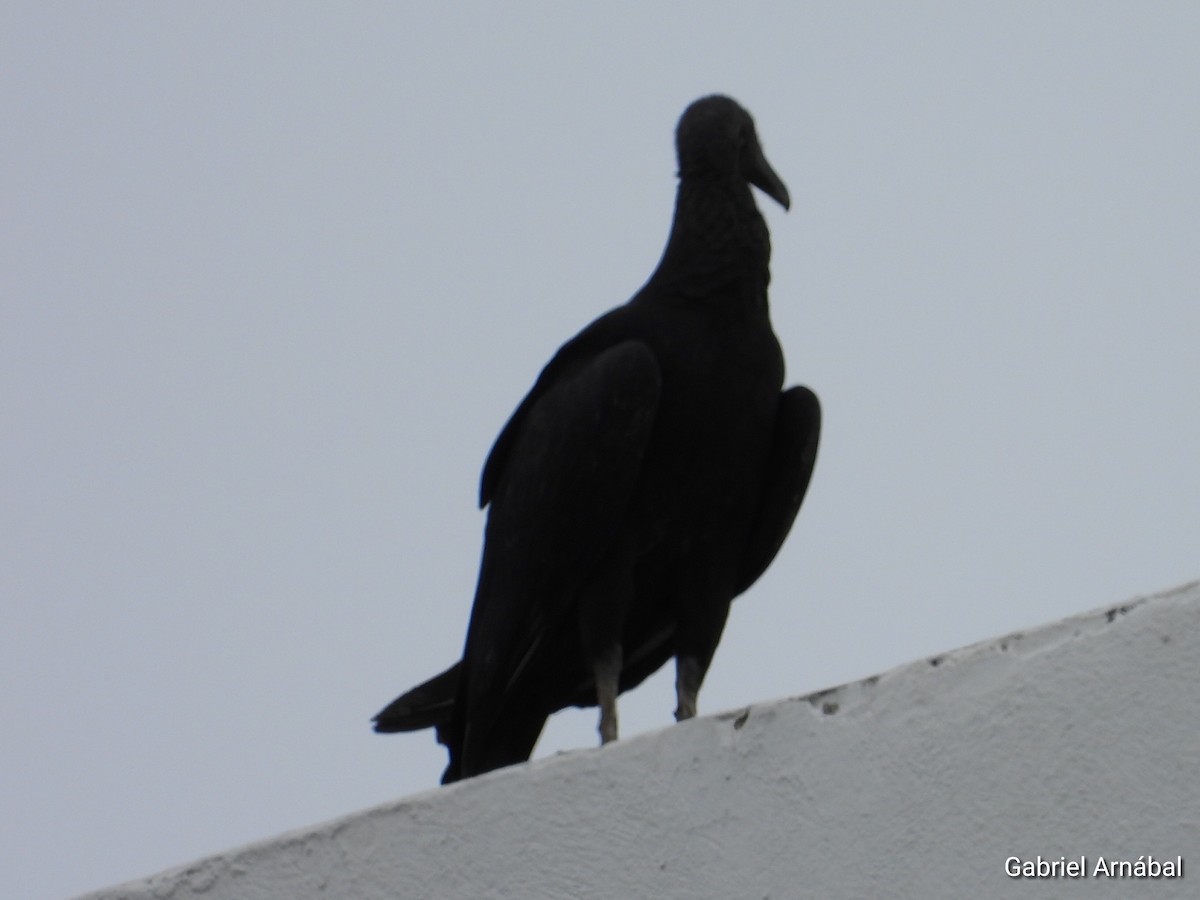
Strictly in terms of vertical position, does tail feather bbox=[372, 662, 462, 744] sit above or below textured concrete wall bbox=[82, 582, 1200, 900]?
above

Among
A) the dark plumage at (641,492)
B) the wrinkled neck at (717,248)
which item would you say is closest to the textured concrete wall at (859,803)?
the dark plumage at (641,492)

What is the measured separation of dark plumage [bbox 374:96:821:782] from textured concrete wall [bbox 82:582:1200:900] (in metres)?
0.92

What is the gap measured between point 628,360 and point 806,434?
16.7 inches

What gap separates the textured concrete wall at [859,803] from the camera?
3.06m

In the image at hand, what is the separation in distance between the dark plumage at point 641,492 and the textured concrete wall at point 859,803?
92 cm

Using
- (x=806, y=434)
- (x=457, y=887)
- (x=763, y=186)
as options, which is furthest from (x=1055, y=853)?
(x=763, y=186)

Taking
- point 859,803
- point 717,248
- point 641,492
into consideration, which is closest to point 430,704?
point 641,492

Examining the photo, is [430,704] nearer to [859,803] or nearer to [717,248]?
[717,248]

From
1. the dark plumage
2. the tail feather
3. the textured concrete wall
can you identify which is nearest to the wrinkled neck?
the dark plumage

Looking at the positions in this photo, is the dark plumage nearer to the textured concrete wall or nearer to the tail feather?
the tail feather

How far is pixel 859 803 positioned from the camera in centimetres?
317

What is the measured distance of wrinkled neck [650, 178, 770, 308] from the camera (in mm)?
4395

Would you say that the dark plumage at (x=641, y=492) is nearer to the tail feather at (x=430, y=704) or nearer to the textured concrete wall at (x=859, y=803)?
the tail feather at (x=430, y=704)

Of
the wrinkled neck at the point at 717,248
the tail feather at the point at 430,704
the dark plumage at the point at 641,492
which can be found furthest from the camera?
the tail feather at the point at 430,704
